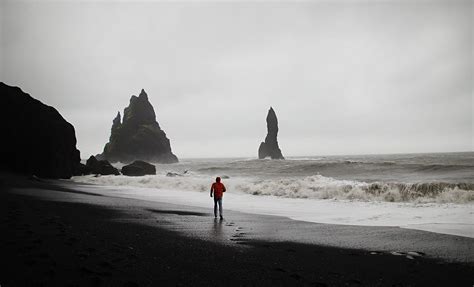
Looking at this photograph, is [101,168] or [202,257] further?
[101,168]

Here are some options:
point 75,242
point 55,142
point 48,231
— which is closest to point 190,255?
point 75,242

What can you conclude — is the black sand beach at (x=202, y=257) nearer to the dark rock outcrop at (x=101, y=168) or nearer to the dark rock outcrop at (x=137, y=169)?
the dark rock outcrop at (x=137, y=169)

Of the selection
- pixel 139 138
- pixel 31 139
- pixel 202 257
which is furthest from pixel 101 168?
pixel 139 138

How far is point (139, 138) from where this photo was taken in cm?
12875

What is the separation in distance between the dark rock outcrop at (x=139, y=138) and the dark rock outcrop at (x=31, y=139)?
8266cm

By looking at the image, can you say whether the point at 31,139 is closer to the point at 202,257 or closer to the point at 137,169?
the point at 137,169

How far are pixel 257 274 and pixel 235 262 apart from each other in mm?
983

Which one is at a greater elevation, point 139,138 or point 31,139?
point 139,138

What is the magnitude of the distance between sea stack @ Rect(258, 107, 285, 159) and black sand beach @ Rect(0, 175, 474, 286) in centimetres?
12605

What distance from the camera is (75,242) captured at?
7.91 meters

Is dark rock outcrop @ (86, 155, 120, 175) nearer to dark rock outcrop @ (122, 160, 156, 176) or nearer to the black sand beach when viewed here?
dark rock outcrop @ (122, 160, 156, 176)

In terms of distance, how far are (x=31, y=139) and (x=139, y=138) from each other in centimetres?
8826

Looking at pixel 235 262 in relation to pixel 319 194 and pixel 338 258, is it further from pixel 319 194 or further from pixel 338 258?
pixel 319 194

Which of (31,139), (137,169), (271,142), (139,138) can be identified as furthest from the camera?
(271,142)
